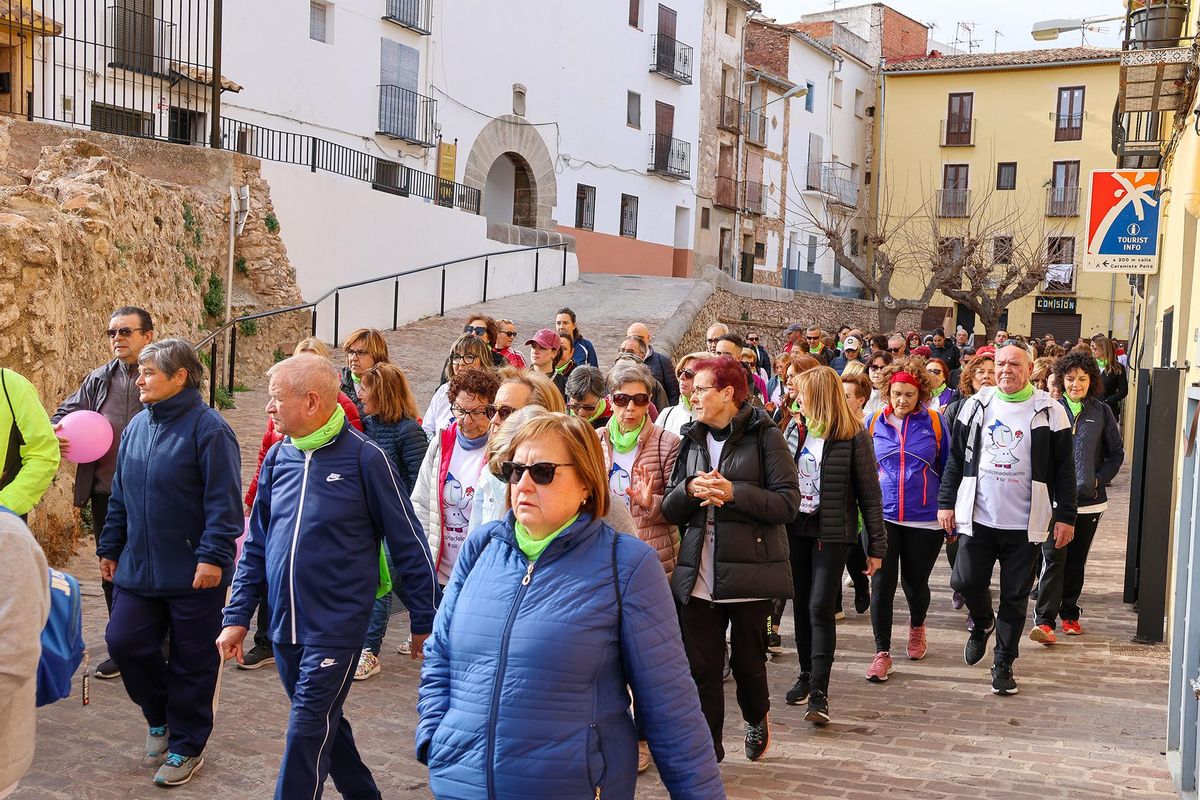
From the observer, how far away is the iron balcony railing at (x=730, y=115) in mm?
42375

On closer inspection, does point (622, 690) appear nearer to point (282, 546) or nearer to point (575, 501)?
point (575, 501)

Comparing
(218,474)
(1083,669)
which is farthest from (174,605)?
(1083,669)

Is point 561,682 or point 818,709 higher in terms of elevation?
point 561,682

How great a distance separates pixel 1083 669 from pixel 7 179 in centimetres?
1016

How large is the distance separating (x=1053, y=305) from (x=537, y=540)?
47.6 m

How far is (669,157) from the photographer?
3922 centimetres

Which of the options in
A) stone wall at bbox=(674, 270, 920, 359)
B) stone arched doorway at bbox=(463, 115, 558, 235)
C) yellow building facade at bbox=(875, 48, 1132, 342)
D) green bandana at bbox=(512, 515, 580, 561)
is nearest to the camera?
green bandana at bbox=(512, 515, 580, 561)

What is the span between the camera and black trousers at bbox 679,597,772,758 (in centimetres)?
539

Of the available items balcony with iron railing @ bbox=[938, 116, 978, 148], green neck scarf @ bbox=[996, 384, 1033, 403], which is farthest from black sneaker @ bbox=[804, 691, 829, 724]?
balcony with iron railing @ bbox=[938, 116, 978, 148]

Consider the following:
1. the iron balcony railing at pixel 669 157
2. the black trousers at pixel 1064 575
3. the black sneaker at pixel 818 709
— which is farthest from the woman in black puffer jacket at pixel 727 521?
the iron balcony railing at pixel 669 157

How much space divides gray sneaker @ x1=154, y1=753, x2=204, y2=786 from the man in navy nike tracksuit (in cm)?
94

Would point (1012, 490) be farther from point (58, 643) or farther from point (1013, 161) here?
point (1013, 161)

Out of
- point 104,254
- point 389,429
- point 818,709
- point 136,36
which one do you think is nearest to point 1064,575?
point 818,709

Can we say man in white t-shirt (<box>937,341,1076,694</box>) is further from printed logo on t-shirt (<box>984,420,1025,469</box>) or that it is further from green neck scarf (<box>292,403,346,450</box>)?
green neck scarf (<box>292,403,346,450</box>)
